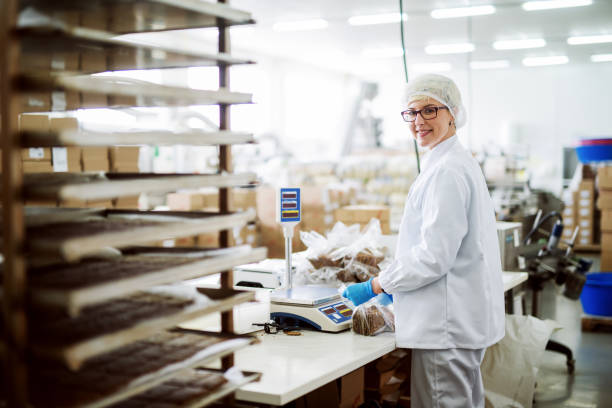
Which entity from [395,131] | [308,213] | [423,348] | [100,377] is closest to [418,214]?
[423,348]

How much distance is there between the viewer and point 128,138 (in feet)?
3.72

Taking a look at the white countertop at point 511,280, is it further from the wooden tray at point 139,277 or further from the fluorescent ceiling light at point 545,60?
the fluorescent ceiling light at point 545,60

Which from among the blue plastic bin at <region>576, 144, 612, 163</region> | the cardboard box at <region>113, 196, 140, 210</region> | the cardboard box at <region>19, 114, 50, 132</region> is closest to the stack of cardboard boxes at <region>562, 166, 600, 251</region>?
the blue plastic bin at <region>576, 144, 612, 163</region>

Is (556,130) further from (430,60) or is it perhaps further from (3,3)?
(3,3)

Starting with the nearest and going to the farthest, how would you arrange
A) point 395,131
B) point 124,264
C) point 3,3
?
point 3,3 < point 124,264 < point 395,131

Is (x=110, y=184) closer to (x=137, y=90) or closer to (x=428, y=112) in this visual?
(x=137, y=90)

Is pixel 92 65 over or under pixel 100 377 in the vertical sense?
over

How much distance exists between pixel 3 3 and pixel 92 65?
0.56m

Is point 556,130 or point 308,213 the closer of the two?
point 308,213

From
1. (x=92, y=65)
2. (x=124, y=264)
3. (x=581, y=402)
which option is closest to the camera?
(x=124, y=264)

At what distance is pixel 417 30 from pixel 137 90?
392 inches

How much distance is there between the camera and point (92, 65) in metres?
1.52

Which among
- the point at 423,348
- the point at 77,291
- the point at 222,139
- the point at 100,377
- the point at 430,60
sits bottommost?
the point at 423,348

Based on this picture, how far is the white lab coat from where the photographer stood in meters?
2.12
